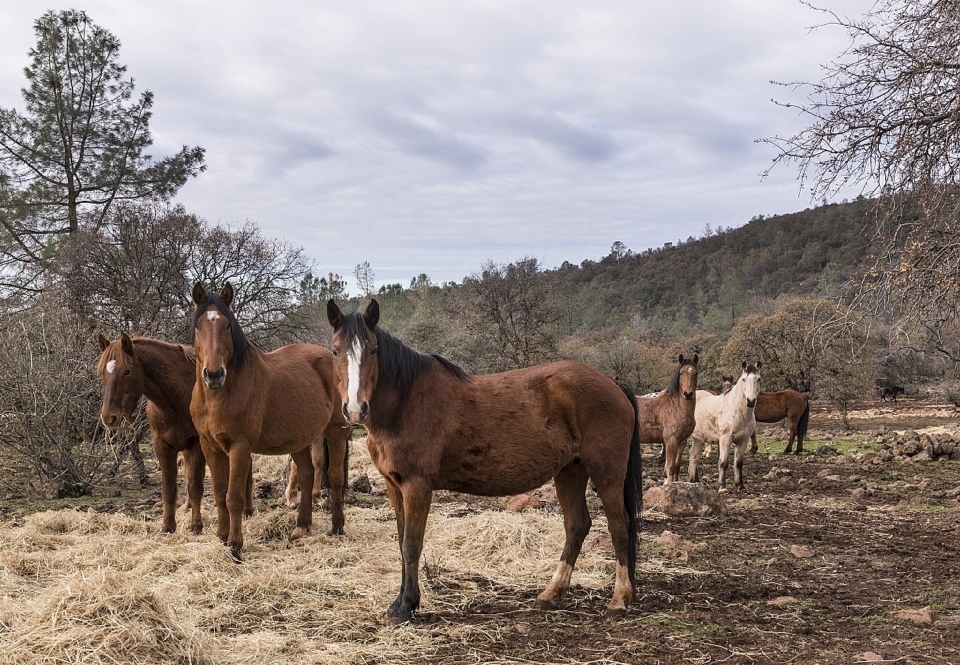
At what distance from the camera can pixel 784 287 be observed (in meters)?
65.3

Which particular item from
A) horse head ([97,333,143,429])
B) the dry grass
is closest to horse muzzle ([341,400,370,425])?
the dry grass

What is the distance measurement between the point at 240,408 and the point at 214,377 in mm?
507

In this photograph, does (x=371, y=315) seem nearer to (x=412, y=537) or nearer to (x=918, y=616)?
(x=412, y=537)

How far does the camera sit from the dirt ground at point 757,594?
4.12 m

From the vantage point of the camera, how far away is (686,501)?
9.02m

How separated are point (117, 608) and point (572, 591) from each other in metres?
3.24

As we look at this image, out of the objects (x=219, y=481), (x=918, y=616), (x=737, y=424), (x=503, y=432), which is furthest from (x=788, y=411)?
(x=219, y=481)

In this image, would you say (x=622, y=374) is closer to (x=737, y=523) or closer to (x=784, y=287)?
(x=737, y=523)

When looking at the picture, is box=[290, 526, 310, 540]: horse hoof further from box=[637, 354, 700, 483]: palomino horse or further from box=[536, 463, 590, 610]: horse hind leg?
box=[637, 354, 700, 483]: palomino horse

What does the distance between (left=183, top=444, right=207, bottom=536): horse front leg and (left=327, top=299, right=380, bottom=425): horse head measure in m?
3.36

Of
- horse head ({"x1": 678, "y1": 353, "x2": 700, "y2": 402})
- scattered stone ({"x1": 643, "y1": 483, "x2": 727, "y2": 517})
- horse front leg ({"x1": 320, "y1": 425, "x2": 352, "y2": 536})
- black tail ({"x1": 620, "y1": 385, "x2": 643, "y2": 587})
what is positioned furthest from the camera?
horse head ({"x1": 678, "y1": 353, "x2": 700, "y2": 402})

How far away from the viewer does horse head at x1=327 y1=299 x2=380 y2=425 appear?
15.0ft

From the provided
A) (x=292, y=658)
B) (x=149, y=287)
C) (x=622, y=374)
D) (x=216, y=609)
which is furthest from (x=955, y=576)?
(x=622, y=374)

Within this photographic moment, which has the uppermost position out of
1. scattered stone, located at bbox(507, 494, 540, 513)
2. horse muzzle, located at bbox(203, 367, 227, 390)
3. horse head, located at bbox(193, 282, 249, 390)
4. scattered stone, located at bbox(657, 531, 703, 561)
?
horse head, located at bbox(193, 282, 249, 390)
